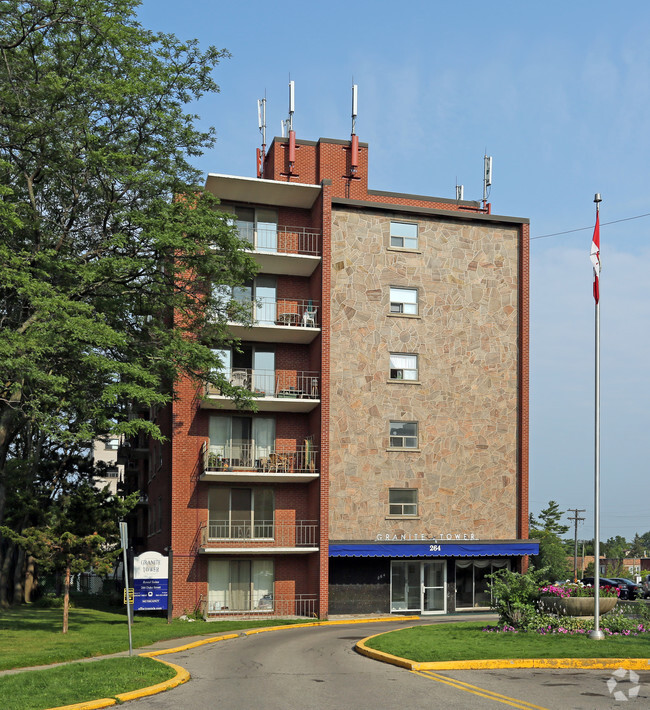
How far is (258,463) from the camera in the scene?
3953 centimetres

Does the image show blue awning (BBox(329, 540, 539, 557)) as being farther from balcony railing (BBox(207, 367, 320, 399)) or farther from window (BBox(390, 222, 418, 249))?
window (BBox(390, 222, 418, 249))

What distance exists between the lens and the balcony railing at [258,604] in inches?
1494

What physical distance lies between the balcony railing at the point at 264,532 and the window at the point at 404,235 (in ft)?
44.0

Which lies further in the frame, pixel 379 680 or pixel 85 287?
pixel 85 287

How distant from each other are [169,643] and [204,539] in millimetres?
11811

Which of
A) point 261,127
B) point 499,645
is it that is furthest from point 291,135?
point 499,645

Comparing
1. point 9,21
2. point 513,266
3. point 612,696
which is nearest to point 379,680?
point 612,696

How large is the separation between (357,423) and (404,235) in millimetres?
9202

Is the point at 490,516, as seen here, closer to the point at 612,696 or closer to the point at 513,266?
the point at 513,266

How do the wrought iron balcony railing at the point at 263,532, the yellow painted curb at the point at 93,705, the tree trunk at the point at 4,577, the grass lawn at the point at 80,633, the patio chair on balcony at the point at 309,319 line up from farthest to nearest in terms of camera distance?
the tree trunk at the point at 4,577 < the patio chair on balcony at the point at 309,319 < the wrought iron balcony railing at the point at 263,532 < the grass lawn at the point at 80,633 < the yellow painted curb at the point at 93,705

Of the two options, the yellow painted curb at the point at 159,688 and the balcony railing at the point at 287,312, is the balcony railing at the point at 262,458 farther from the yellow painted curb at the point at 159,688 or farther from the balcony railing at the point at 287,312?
the yellow painted curb at the point at 159,688

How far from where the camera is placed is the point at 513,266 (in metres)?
43.3

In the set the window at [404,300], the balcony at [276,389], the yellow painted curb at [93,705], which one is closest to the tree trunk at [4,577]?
the balcony at [276,389]

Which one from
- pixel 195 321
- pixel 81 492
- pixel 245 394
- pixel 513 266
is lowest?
pixel 81 492
